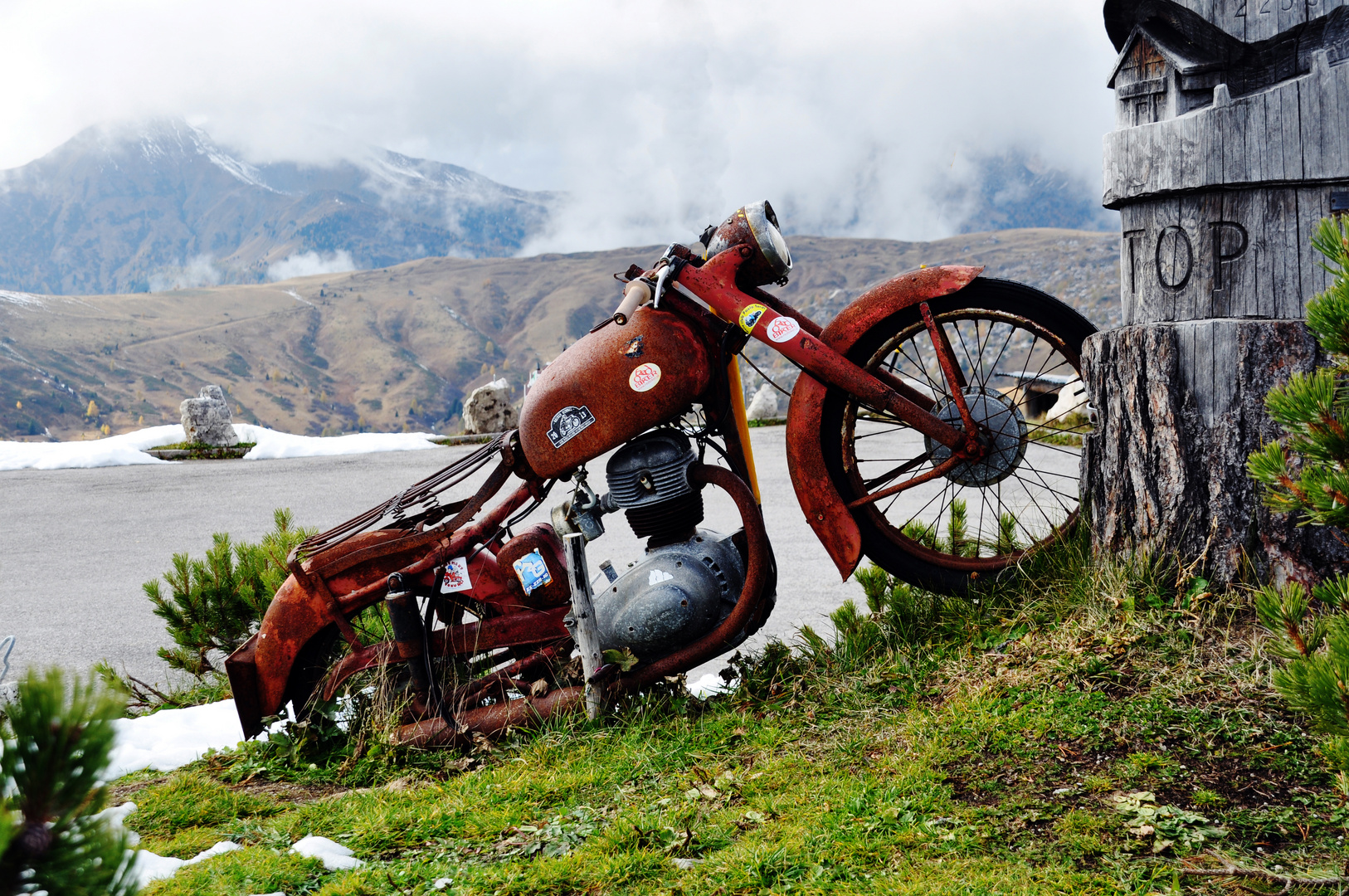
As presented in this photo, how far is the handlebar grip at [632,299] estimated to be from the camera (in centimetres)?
345

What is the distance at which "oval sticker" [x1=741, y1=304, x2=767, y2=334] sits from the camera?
339cm

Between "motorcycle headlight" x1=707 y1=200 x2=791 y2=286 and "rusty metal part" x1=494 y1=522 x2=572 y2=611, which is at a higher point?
"motorcycle headlight" x1=707 y1=200 x2=791 y2=286

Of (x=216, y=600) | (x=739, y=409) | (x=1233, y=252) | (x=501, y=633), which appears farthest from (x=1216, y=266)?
(x=216, y=600)

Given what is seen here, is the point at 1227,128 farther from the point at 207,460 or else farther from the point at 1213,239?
the point at 207,460

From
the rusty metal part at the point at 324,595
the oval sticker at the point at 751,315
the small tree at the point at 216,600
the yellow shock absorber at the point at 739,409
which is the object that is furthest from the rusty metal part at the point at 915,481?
the small tree at the point at 216,600

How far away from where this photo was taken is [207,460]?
15930 mm

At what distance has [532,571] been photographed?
11.9ft

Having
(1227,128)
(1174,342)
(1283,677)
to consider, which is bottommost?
(1283,677)

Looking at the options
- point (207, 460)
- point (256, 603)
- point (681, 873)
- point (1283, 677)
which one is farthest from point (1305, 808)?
point (207, 460)

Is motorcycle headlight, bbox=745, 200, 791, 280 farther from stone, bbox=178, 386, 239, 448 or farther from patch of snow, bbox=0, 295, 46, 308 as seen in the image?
patch of snow, bbox=0, 295, 46, 308

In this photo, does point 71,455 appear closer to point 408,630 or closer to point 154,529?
point 154,529

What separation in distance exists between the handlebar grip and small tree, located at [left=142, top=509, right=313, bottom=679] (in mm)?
2368

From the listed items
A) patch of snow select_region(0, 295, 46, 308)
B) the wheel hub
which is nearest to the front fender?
the wheel hub

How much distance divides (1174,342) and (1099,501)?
61cm
